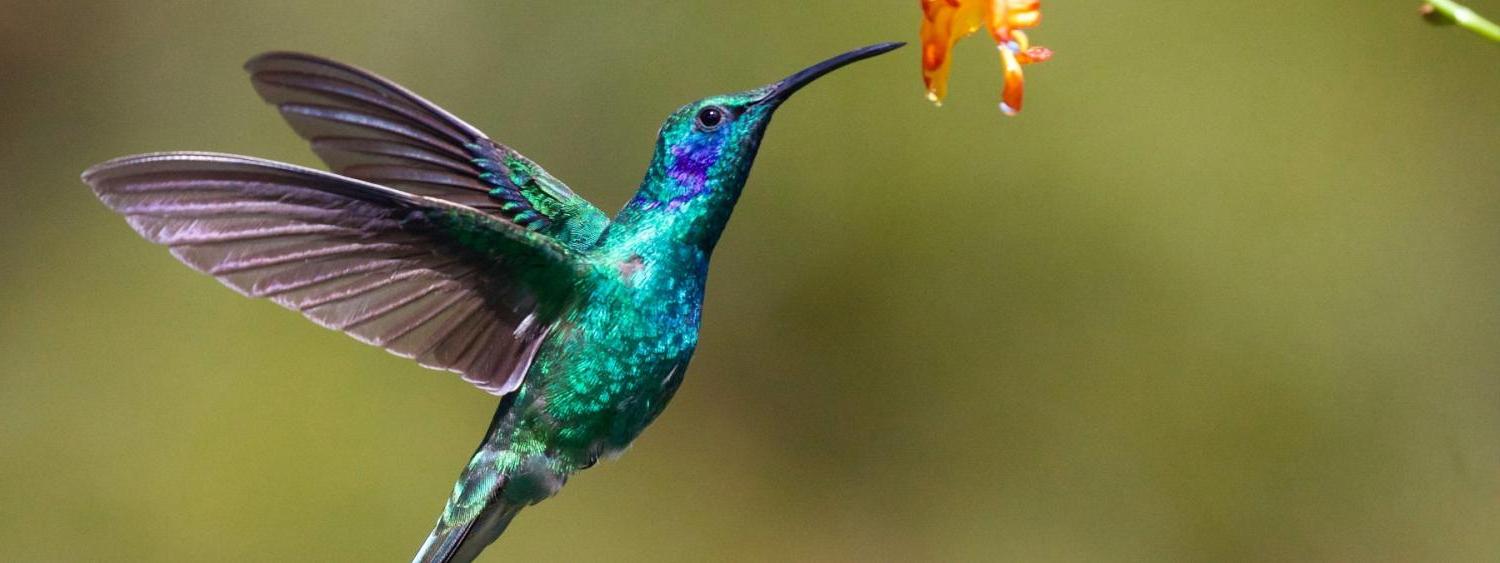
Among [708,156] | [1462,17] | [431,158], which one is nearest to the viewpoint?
[1462,17]

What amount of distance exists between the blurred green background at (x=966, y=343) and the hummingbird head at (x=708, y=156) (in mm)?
1929

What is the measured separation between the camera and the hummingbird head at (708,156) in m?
1.76

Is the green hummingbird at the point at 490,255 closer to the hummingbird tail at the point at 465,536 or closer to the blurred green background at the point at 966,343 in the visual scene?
the hummingbird tail at the point at 465,536

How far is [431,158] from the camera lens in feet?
6.59

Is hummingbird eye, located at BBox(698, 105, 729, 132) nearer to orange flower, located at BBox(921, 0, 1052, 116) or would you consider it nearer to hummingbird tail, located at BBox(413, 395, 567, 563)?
orange flower, located at BBox(921, 0, 1052, 116)

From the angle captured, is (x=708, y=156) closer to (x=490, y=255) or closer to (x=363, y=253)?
(x=490, y=255)

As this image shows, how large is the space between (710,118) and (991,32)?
0.44 m

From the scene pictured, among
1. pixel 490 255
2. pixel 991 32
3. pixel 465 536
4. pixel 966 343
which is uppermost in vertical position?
pixel 991 32

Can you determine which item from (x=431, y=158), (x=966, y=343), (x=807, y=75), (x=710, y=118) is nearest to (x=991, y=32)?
(x=807, y=75)

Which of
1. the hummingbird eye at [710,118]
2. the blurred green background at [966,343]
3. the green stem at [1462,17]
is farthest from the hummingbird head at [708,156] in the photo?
the blurred green background at [966,343]

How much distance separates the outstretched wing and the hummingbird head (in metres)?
0.16

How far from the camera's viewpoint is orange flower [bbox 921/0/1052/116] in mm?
1461

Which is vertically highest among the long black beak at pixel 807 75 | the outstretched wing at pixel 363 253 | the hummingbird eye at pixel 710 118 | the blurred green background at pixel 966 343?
the long black beak at pixel 807 75

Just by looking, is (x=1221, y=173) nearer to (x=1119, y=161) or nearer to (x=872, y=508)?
(x=1119, y=161)
